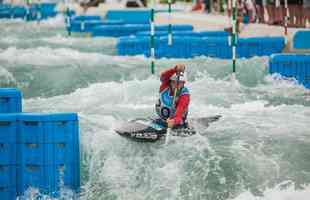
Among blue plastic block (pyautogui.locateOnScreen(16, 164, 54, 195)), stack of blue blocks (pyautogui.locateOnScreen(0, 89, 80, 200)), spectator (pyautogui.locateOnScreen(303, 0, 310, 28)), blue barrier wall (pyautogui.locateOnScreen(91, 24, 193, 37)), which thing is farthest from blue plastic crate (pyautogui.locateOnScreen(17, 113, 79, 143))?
blue barrier wall (pyautogui.locateOnScreen(91, 24, 193, 37))

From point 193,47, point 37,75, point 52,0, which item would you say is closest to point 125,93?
point 37,75

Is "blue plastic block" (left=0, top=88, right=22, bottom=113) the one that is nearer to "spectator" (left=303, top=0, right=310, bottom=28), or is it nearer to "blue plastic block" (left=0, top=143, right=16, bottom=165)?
"blue plastic block" (left=0, top=143, right=16, bottom=165)

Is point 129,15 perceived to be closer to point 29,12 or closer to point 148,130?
point 29,12

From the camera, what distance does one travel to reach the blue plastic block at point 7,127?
8.37m

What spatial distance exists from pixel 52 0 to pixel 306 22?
22.2 meters

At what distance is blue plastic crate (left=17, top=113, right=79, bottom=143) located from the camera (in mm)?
8266

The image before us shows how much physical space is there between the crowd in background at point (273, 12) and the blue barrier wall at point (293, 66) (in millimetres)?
4700

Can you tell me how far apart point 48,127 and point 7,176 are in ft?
2.14

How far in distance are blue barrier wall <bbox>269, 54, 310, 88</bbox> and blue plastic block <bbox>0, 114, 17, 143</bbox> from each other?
681 cm

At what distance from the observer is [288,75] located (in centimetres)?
1420

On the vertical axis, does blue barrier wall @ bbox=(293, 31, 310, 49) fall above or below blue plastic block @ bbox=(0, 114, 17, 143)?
below

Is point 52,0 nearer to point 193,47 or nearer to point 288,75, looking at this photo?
point 193,47

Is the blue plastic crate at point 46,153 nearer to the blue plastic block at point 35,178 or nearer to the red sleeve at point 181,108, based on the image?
the blue plastic block at point 35,178

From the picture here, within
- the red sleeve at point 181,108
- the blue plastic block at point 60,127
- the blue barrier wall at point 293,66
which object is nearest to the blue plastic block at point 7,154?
the blue plastic block at point 60,127
